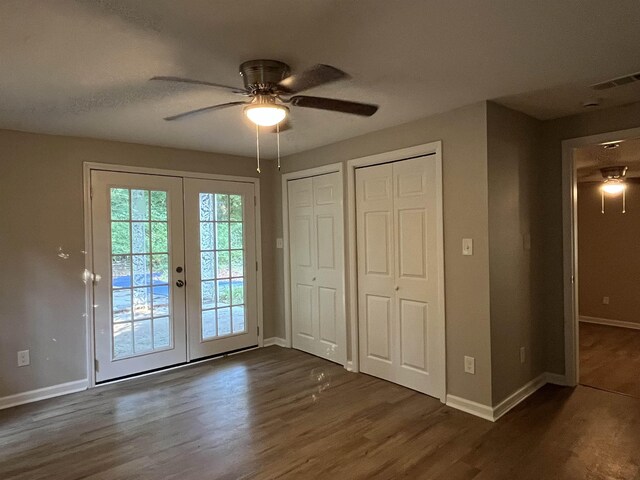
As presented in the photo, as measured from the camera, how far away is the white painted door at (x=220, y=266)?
434cm

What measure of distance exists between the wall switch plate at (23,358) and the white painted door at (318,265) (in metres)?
2.60

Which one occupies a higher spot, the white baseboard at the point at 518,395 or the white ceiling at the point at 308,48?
the white ceiling at the point at 308,48

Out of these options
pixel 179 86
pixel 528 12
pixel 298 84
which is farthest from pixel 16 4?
pixel 528 12

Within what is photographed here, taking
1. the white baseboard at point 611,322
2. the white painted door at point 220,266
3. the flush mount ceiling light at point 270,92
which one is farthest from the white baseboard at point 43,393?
the white baseboard at point 611,322

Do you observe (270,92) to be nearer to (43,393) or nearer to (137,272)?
(137,272)

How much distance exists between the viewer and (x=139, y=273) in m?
3.99

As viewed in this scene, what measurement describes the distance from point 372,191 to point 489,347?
5.49 ft

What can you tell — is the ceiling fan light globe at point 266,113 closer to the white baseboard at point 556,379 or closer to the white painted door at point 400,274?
the white painted door at point 400,274

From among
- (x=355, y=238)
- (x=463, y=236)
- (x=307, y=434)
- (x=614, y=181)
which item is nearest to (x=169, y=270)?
(x=355, y=238)

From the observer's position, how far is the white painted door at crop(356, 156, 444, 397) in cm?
331

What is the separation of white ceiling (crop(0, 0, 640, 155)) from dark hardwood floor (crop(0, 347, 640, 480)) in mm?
2313

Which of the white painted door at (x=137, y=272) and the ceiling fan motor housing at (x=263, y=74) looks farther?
the white painted door at (x=137, y=272)

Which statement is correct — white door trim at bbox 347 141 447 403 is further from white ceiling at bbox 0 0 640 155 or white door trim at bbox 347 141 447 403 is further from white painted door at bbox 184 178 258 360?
white painted door at bbox 184 178 258 360

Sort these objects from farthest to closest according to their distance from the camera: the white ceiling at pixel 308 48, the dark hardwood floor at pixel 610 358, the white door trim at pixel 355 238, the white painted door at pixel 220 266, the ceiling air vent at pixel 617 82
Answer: the white painted door at pixel 220 266
the dark hardwood floor at pixel 610 358
the white door trim at pixel 355 238
the ceiling air vent at pixel 617 82
the white ceiling at pixel 308 48
